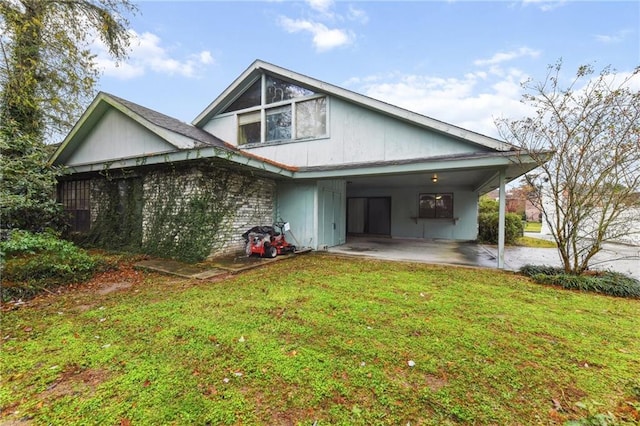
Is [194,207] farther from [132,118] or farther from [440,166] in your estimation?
[440,166]

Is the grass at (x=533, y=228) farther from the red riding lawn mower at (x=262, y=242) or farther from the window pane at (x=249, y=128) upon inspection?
the window pane at (x=249, y=128)

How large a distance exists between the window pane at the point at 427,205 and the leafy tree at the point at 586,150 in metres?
6.56

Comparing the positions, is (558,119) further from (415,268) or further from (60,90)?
(60,90)

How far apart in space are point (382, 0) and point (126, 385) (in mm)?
11136

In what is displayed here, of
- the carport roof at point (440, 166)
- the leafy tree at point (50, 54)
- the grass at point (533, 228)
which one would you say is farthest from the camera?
the grass at point (533, 228)

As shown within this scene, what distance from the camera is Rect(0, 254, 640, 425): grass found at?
173cm

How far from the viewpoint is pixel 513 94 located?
5141 mm

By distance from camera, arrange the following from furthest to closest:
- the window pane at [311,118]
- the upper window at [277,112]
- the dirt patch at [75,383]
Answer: the upper window at [277,112]
the window pane at [311,118]
the dirt patch at [75,383]

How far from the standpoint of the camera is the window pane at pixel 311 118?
25.8 feet

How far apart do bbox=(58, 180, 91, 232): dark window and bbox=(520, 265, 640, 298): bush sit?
12.7m

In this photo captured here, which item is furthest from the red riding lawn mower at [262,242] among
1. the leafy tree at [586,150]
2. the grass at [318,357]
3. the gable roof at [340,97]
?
the leafy tree at [586,150]

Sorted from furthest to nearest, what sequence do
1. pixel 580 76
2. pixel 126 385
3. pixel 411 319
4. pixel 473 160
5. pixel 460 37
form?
pixel 460 37 → pixel 473 160 → pixel 580 76 → pixel 411 319 → pixel 126 385

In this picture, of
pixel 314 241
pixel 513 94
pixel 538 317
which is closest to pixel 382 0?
pixel 513 94

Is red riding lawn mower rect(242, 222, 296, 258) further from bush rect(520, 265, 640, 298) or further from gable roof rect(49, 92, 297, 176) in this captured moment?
bush rect(520, 265, 640, 298)
